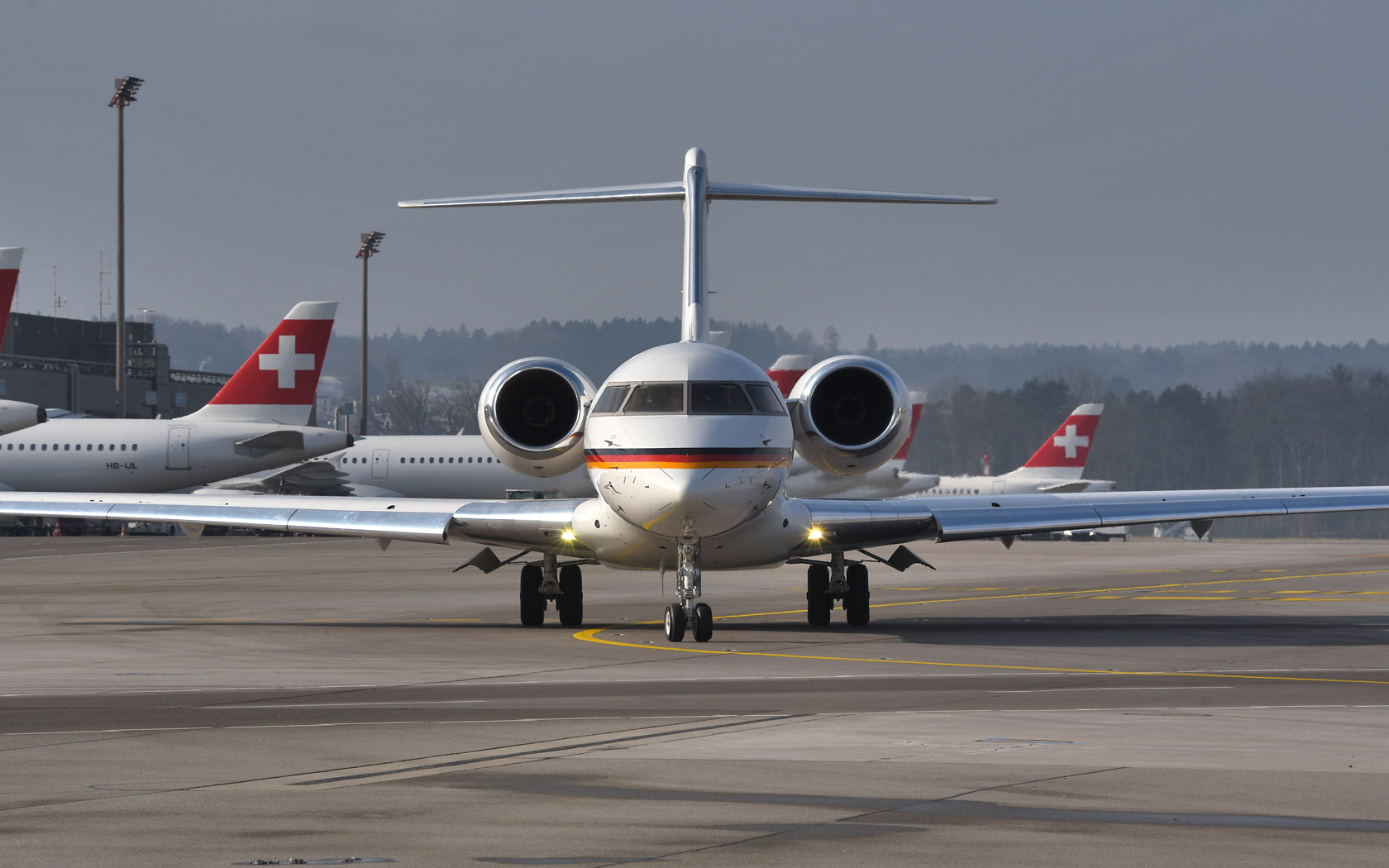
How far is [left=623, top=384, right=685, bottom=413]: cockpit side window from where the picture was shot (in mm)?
17922

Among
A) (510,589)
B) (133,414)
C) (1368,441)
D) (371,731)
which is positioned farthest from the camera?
(1368,441)

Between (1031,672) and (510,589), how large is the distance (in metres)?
16.8

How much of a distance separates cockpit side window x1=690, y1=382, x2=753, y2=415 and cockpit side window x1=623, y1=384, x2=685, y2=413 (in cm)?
15

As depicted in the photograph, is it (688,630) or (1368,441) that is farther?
(1368,441)

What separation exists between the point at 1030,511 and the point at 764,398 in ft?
15.6

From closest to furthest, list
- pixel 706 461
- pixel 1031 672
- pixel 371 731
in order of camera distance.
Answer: pixel 371 731 < pixel 1031 672 < pixel 706 461

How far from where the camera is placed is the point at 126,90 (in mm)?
63219

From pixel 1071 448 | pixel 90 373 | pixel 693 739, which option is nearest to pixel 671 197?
pixel 693 739

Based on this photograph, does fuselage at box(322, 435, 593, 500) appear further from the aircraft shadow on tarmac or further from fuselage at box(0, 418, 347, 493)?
the aircraft shadow on tarmac

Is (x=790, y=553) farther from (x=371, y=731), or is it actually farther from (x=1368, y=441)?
(x=1368, y=441)

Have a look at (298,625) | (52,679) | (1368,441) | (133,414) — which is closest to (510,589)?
(298,625)

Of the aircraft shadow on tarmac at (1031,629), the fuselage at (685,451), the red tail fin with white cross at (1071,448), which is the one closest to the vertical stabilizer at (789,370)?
the red tail fin with white cross at (1071,448)

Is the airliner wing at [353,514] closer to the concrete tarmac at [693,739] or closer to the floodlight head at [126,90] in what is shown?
the concrete tarmac at [693,739]

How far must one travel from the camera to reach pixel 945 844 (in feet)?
23.2
